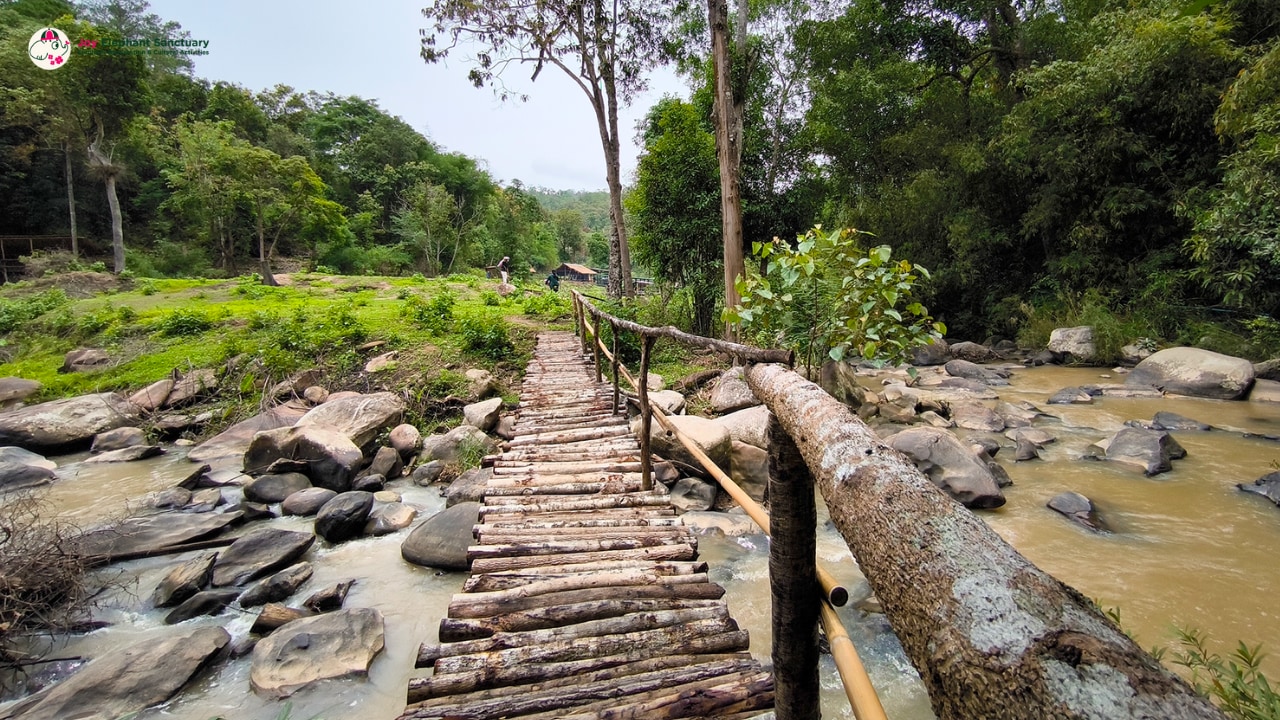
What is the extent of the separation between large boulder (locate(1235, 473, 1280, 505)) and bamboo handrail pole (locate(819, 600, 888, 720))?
5873mm

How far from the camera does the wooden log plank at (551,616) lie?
7.30ft

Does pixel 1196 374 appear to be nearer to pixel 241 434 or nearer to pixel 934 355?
pixel 934 355

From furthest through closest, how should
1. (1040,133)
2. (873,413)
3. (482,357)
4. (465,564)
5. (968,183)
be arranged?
(968,183) < (1040,133) < (482,357) < (873,413) < (465,564)

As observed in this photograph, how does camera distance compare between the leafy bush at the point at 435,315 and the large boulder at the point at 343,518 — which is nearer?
the large boulder at the point at 343,518

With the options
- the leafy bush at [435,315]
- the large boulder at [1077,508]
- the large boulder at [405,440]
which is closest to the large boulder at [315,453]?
the large boulder at [405,440]

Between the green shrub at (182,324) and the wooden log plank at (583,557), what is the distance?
36.9 ft

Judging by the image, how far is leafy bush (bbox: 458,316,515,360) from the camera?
876 centimetres

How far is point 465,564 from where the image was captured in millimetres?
4145

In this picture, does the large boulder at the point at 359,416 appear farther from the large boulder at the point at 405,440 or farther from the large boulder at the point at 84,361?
the large boulder at the point at 84,361

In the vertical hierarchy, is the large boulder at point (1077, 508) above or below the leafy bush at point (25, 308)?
below

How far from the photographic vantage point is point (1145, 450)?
216 inches

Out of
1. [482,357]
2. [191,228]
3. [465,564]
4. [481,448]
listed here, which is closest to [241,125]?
[191,228]

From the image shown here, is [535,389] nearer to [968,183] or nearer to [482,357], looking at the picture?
[482,357]

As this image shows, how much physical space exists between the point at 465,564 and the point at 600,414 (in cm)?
175
